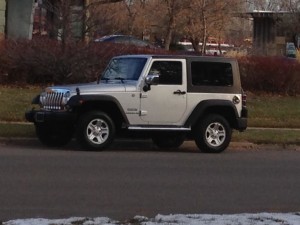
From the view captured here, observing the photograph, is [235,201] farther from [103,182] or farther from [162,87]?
[162,87]

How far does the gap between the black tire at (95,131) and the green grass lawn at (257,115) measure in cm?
250

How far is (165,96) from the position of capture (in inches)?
622

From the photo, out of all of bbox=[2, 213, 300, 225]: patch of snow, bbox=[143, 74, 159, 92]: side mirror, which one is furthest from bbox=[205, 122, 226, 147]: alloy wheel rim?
bbox=[2, 213, 300, 225]: patch of snow

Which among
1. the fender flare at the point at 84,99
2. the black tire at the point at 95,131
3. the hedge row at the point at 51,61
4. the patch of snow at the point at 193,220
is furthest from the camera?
the hedge row at the point at 51,61

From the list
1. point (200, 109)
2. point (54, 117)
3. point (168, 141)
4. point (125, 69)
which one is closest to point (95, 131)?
point (54, 117)

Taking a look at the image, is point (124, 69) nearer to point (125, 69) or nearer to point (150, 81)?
point (125, 69)

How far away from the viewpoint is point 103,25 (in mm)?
28031

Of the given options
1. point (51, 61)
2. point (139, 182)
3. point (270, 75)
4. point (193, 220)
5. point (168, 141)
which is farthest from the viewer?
point (270, 75)

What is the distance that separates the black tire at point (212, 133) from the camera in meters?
16.0

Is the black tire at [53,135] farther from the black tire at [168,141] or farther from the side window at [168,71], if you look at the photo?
the side window at [168,71]

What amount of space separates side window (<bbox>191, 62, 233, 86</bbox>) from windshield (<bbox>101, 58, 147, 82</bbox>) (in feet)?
3.62

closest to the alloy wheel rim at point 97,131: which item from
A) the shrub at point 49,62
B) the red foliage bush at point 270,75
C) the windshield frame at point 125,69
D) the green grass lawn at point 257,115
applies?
the windshield frame at point 125,69

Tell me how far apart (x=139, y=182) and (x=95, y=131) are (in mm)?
3687

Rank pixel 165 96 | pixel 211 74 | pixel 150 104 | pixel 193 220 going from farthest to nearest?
1. pixel 211 74
2. pixel 165 96
3. pixel 150 104
4. pixel 193 220
